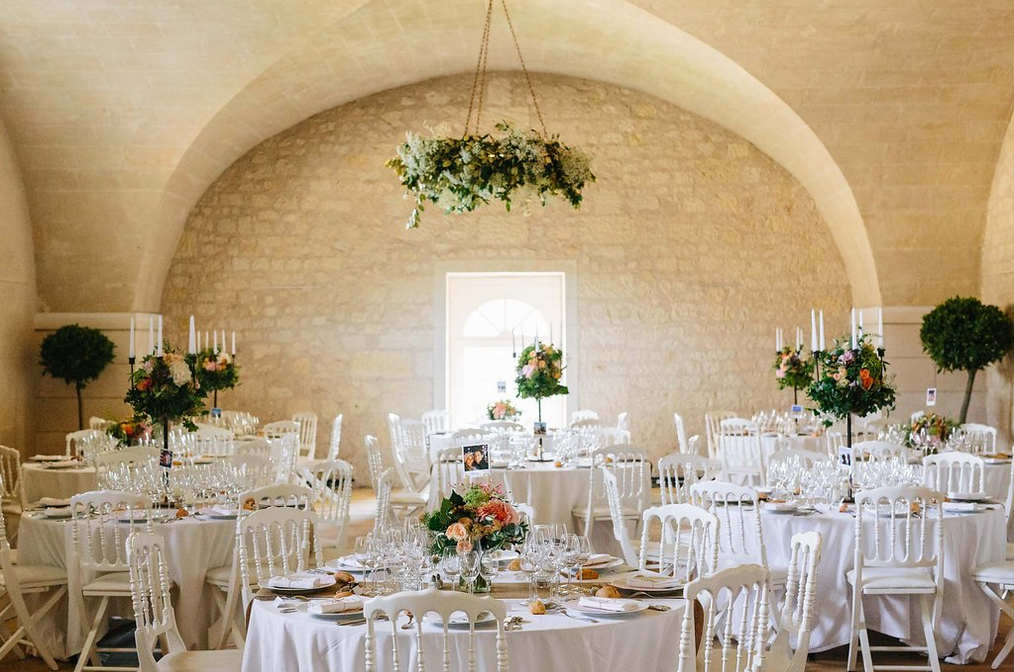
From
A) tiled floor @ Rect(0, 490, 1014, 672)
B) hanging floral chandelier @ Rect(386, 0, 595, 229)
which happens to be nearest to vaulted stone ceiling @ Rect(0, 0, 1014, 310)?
hanging floral chandelier @ Rect(386, 0, 595, 229)

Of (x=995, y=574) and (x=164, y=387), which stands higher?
(x=164, y=387)

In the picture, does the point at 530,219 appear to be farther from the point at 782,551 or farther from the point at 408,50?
the point at 782,551

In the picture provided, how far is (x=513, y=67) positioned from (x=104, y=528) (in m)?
7.07

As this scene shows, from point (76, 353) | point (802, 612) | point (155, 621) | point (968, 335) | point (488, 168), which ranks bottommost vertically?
point (155, 621)

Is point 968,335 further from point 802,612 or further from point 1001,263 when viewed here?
point 802,612

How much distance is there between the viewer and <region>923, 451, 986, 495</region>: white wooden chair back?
625cm

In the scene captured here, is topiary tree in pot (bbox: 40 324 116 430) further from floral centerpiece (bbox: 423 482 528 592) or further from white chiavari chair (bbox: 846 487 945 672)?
white chiavari chair (bbox: 846 487 945 672)

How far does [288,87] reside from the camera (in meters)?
9.77

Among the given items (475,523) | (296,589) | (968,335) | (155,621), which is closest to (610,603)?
(475,523)

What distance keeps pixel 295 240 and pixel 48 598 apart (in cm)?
592

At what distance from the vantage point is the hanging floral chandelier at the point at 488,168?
18.6ft

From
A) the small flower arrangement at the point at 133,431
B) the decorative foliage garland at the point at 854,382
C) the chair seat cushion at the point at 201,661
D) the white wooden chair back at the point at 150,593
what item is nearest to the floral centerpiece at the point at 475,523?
the chair seat cushion at the point at 201,661

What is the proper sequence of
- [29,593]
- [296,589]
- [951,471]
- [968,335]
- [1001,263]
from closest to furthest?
1. [296,589]
2. [29,593]
3. [951,471]
4. [968,335]
5. [1001,263]

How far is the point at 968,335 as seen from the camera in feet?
29.9
